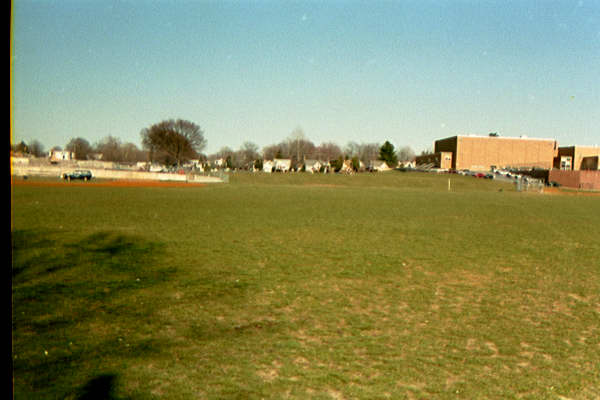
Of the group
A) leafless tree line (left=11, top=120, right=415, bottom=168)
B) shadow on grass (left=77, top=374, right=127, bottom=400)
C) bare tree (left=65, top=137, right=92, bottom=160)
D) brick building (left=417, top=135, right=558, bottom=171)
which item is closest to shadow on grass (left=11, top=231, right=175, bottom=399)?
shadow on grass (left=77, top=374, right=127, bottom=400)

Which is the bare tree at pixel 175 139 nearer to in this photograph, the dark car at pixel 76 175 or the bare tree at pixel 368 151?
the dark car at pixel 76 175

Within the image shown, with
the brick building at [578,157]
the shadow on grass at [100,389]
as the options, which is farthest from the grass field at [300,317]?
the brick building at [578,157]

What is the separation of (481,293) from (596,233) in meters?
11.0

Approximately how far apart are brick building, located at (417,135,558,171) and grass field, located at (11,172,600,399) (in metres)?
88.7

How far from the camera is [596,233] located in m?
15.1

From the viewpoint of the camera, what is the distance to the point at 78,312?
5.90m

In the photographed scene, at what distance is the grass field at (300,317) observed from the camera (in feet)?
13.3

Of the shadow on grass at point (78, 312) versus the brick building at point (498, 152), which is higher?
the brick building at point (498, 152)

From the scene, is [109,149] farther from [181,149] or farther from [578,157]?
[578,157]

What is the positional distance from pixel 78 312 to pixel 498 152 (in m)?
105

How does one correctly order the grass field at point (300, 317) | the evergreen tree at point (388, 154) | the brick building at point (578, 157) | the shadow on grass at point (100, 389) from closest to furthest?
the shadow on grass at point (100, 389), the grass field at point (300, 317), the brick building at point (578, 157), the evergreen tree at point (388, 154)

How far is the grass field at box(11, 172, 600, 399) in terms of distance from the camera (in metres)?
4.06

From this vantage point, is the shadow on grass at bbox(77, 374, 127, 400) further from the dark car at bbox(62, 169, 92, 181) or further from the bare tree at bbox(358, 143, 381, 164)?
the bare tree at bbox(358, 143, 381, 164)

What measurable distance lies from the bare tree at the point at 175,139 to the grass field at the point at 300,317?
94048mm
